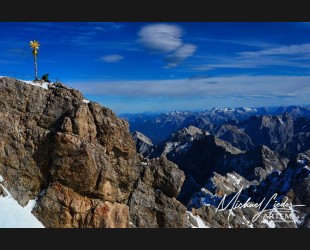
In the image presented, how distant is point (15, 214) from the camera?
2105 inches

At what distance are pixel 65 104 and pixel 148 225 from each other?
28172mm

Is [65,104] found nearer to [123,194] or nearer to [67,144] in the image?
[67,144]

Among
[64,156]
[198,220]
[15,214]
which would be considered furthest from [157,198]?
[15,214]

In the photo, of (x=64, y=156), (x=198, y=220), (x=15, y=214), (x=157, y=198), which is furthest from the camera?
(x=198, y=220)

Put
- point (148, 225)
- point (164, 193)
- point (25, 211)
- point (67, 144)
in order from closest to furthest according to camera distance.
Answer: point (25, 211)
point (67, 144)
point (148, 225)
point (164, 193)

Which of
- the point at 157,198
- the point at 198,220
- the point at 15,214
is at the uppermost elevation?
the point at 15,214

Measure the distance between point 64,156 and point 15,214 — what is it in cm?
1117

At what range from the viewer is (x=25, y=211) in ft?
184

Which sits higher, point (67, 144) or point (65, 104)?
point (65, 104)

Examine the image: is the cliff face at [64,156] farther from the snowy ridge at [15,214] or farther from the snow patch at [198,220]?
the snow patch at [198,220]

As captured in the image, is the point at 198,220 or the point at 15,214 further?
the point at 198,220

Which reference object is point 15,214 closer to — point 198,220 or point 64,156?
point 64,156

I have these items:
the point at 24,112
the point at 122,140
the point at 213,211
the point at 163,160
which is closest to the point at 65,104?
the point at 24,112

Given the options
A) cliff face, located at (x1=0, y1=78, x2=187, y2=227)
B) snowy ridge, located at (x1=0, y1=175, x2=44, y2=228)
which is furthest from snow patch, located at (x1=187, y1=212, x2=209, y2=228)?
snowy ridge, located at (x1=0, y1=175, x2=44, y2=228)
